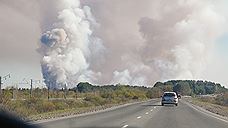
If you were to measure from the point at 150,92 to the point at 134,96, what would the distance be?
4581 cm

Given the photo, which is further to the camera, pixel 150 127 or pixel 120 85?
pixel 120 85

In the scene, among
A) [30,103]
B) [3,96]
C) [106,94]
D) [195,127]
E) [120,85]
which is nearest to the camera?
[195,127]

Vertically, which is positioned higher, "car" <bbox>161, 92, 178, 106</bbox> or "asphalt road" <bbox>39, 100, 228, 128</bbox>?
"car" <bbox>161, 92, 178, 106</bbox>

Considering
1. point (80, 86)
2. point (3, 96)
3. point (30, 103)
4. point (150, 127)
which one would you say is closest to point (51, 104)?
point (30, 103)

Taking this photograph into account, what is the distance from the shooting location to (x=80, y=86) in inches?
7160

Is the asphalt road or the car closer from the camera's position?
the asphalt road

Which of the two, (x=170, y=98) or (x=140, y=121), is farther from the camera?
(x=170, y=98)

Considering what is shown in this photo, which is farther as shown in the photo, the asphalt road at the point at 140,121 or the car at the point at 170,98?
the car at the point at 170,98

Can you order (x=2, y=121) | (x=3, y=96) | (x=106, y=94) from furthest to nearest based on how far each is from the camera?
(x=106, y=94) → (x=3, y=96) → (x=2, y=121)

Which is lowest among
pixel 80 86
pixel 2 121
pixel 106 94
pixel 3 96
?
pixel 2 121

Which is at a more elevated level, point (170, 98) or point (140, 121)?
point (170, 98)

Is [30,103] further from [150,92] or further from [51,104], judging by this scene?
[150,92]

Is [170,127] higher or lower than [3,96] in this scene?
lower

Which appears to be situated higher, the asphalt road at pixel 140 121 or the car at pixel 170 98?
the car at pixel 170 98
